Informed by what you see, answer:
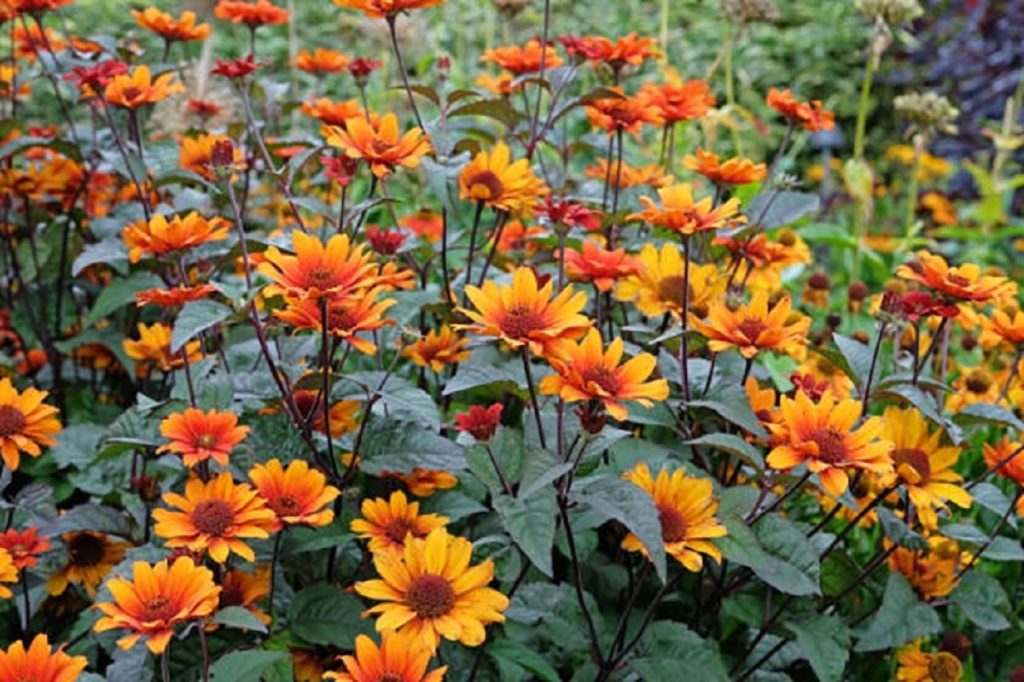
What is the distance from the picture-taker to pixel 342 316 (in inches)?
48.1

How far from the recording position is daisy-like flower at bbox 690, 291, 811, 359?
122cm

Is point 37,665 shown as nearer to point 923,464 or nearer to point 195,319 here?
point 195,319

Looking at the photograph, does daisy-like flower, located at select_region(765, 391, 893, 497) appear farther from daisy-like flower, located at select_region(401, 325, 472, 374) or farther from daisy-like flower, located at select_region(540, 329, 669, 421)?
daisy-like flower, located at select_region(401, 325, 472, 374)

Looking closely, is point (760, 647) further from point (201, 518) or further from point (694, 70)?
point (694, 70)

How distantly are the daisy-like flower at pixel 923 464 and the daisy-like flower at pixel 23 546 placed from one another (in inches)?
35.0

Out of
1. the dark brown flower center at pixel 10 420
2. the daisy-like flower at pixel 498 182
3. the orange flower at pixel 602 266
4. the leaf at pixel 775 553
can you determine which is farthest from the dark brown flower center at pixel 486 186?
the dark brown flower center at pixel 10 420

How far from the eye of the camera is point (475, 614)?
1.05 meters

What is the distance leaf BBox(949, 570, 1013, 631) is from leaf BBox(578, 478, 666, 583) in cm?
55

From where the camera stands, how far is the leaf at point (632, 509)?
1.07m

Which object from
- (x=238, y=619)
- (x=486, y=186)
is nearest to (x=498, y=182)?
(x=486, y=186)

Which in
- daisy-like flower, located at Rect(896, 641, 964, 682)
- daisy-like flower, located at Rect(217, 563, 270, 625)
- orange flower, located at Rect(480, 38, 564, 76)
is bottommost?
daisy-like flower, located at Rect(896, 641, 964, 682)

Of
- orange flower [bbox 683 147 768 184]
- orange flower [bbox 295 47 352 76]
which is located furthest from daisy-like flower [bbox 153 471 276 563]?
orange flower [bbox 295 47 352 76]

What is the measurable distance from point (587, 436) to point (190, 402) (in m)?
0.48

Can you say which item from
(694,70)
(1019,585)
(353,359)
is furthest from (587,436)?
(694,70)
